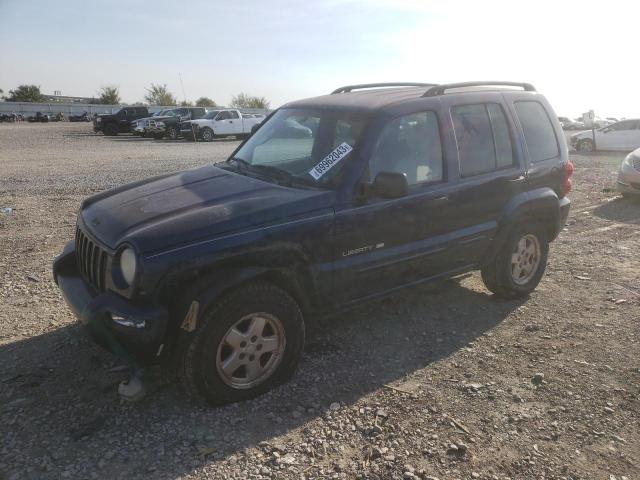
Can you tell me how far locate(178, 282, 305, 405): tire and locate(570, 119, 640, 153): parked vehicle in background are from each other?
1976 centimetres

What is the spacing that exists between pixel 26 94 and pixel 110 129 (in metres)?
46.3

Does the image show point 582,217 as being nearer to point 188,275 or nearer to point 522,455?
point 522,455

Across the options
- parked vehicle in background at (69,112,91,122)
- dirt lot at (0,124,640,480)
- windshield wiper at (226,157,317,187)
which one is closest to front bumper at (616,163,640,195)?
dirt lot at (0,124,640,480)

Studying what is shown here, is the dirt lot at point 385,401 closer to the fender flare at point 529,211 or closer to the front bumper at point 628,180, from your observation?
the fender flare at point 529,211

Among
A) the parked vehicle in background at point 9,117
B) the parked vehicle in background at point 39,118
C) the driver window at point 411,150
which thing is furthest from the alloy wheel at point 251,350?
the parked vehicle in background at point 9,117

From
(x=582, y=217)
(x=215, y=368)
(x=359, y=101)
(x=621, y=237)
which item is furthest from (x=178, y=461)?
(x=582, y=217)

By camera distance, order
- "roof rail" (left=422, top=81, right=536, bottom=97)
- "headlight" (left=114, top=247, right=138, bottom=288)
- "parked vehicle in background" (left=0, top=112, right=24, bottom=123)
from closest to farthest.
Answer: "headlight" (left=114, top=247, right=138, bottom=288), "roof rail" (left=422, top=81, right=536, bottom=97), "parked vehicle in background" (left=0, top=112, right=24, bottom=123)

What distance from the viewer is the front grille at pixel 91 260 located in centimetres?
323

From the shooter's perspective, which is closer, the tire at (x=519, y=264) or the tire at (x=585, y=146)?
the tire at (x=519, y=264)

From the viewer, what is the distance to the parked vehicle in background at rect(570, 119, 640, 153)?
19.0m

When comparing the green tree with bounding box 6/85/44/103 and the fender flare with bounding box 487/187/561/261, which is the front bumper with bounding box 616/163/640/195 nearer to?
the fender flare with bounding box 487/187/561/261

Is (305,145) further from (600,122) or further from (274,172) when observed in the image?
(600,122)

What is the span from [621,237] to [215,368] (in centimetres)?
628

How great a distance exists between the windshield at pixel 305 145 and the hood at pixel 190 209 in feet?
0.72
